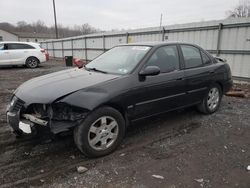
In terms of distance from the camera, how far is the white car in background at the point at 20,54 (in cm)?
1361

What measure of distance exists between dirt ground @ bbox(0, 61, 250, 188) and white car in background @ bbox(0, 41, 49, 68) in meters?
11.1

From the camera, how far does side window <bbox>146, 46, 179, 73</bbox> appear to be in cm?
376

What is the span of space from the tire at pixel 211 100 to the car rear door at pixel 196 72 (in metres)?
0.20

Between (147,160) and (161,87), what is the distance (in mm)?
1259

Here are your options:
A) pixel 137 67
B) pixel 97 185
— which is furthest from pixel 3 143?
pixel 137 67

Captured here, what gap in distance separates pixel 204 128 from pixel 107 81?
7.37ft

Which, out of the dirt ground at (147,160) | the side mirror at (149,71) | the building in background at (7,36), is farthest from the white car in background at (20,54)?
the building in background at (7,36)

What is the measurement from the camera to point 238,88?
25.1ft

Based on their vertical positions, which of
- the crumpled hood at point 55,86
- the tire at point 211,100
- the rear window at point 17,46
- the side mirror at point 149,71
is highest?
the rear window at point 17,46

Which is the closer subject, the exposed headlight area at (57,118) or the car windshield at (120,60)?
the exposed headlight area at (57,118)

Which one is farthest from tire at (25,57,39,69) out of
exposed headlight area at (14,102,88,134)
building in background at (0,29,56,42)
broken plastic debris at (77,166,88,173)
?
building in background at (0,29,56,42)

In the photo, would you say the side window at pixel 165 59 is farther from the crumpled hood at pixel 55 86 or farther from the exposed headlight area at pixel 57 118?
the exposed headlight area at pixel 57 118

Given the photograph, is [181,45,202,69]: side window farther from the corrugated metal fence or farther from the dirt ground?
the corrugated metal fence

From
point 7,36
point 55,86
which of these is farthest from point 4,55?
point 7,36
